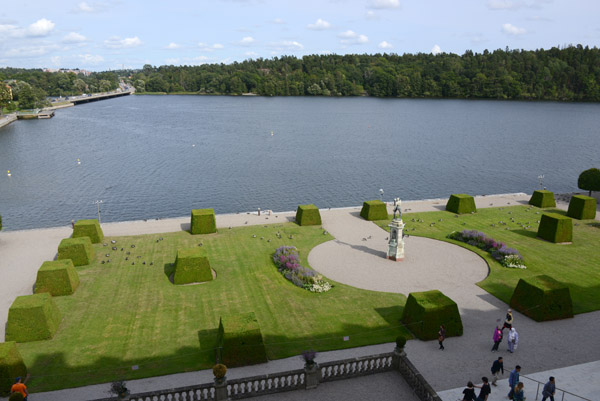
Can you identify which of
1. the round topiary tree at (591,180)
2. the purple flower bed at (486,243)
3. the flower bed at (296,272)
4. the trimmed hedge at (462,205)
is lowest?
the flower bed at (296,272)

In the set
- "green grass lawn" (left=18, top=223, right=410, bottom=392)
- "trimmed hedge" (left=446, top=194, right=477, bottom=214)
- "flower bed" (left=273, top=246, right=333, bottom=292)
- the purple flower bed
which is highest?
"trimmed hedge" (left=446, top=194, right=477, bottom=214)

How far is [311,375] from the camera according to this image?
20.3 meters

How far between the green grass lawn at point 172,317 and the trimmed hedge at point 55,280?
2.45ft

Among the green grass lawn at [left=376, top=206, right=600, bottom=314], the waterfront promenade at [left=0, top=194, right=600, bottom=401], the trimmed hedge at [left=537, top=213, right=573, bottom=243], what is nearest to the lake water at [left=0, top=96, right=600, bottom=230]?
the green grass lawn at [left=376, top=206, right=600, bottom=314]

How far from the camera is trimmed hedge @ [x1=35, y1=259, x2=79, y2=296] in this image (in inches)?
1186

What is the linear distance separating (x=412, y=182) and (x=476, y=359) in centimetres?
5674

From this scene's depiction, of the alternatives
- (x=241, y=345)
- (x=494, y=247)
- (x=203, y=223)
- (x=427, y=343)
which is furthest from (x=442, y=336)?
(x=203, y=223)

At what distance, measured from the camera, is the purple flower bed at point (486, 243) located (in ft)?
121

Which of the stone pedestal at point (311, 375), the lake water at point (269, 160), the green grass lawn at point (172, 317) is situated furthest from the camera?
the lake water at point (269, 160)

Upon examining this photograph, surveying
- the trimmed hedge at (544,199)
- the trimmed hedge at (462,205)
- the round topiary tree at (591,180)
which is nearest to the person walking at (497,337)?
the trimmed hedge at (462,205)

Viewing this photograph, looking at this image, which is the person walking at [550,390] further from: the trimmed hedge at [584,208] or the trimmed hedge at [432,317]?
the trimmed hedge at [584,208]

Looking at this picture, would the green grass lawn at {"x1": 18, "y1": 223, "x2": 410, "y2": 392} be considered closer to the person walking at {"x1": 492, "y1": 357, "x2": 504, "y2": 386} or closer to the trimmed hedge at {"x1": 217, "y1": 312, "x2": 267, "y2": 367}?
the trimmed hedge at {"x1": 217, "y1": 312, "x2": 267, "y2": 367}

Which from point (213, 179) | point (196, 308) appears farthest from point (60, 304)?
point (213, 179)

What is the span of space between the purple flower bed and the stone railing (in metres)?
19.7
